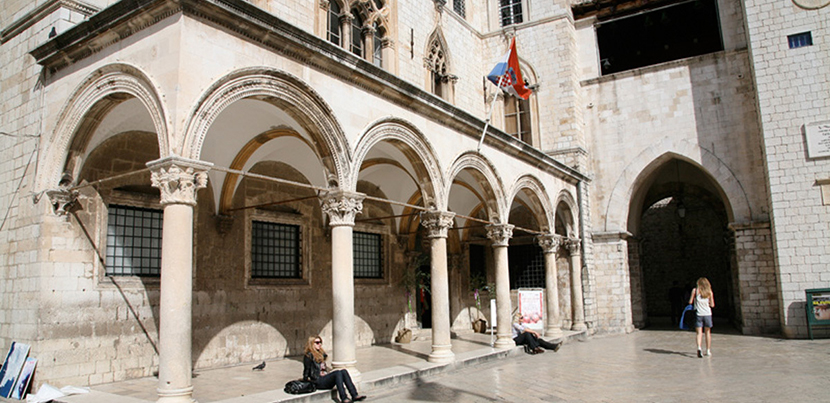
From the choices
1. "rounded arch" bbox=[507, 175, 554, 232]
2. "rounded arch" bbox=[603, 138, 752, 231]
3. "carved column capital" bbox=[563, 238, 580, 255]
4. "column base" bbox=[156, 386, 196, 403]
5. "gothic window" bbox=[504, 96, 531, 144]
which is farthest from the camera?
"gothic window" bbox=[504, 96, 531, 144]

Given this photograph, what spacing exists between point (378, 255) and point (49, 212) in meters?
8.25

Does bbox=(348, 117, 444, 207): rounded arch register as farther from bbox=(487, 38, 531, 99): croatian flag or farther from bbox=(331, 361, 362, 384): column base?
bbox=(487, 38, 531, 99): croatian flag

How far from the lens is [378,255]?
51.4 feet

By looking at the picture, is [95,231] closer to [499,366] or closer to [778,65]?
[499,366]

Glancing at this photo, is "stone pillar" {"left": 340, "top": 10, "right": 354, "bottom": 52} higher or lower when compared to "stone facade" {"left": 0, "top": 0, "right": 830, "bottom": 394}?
higher

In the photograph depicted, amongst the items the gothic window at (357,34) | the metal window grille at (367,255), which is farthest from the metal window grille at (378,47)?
the metal window grille at (367,255)

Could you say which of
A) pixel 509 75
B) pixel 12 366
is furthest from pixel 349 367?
pixel 509 75

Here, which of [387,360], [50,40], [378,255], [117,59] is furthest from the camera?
[378,255]

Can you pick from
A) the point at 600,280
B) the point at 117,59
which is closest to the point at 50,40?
the point at 117,59

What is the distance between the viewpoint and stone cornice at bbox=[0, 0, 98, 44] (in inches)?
361

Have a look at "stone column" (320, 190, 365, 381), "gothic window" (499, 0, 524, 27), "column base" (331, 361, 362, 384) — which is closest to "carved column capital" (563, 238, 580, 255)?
"gothic window" (499, 0, 524, 27)

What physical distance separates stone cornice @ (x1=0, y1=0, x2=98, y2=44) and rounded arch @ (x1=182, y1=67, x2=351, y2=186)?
11.6 ft

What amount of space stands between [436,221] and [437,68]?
7006mm

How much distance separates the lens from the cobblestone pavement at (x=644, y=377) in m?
8.54
